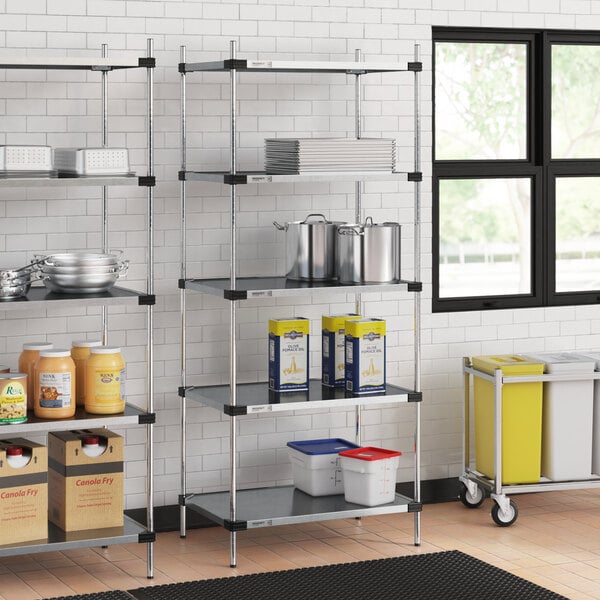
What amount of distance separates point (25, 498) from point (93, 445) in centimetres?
35

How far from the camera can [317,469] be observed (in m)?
5.71

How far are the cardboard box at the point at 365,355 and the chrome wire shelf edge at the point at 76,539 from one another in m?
1.11

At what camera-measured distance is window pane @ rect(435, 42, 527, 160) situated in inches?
251

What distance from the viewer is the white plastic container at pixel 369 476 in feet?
18.2

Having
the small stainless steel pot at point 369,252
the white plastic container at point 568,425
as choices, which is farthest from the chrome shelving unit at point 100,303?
the white plastic container at point 568,425

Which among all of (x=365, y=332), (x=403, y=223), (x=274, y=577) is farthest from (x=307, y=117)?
(x=274, y=577)

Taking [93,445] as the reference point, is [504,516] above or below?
below

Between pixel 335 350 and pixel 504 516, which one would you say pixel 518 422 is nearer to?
pixel 504 516

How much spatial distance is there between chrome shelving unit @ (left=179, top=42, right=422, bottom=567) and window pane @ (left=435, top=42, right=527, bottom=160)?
616 millimetres

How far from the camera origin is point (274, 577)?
5.12m

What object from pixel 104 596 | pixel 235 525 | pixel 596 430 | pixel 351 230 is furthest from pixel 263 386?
pixel 596 430

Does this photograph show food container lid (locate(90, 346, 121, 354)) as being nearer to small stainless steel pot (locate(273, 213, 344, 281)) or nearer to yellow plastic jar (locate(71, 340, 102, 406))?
yellow plastic jar (locate(71, 340, 102, 406))

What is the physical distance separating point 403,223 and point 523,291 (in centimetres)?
84

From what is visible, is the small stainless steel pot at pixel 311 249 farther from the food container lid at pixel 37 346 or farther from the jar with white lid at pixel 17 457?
the jar with white lid at pixel 17 457
